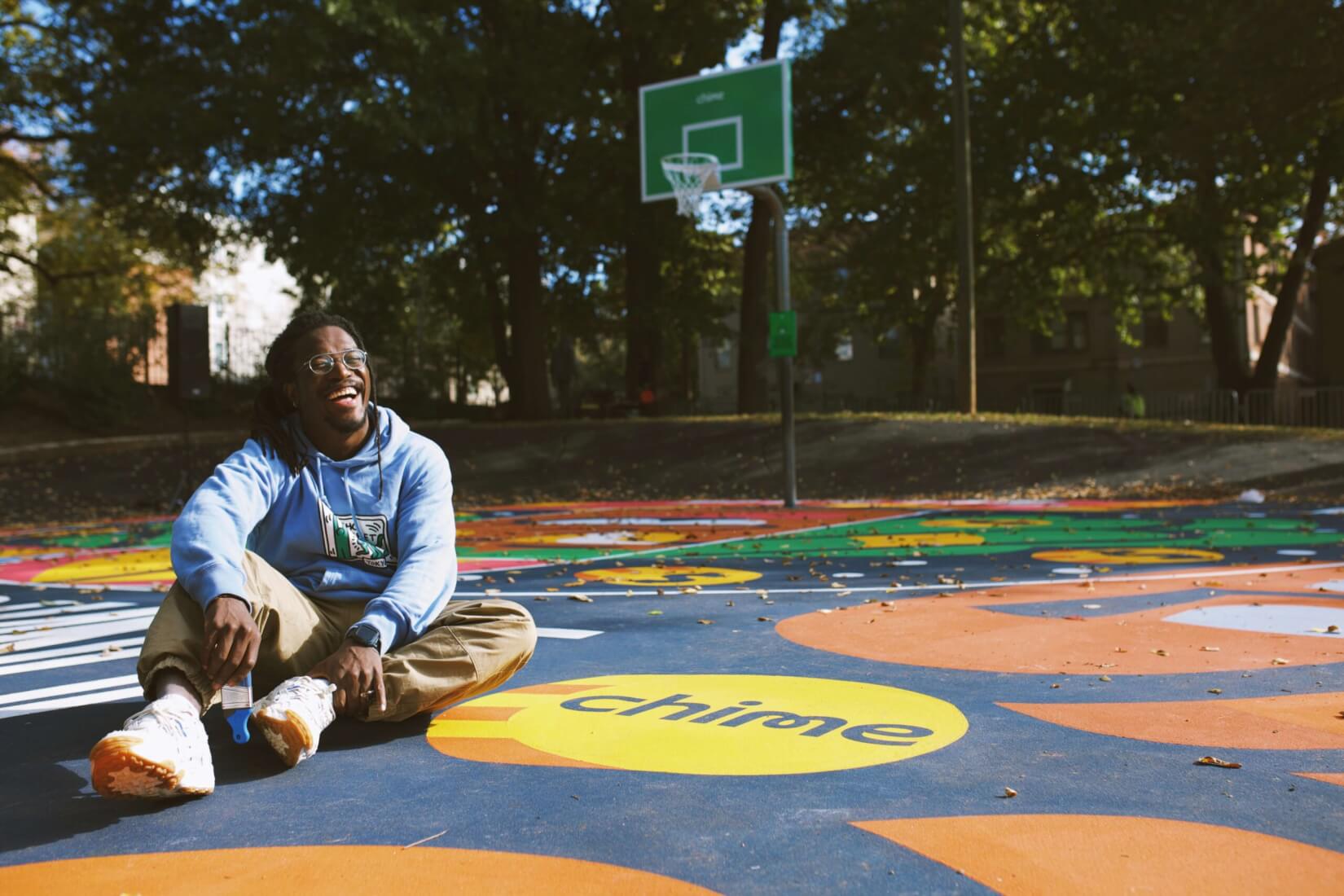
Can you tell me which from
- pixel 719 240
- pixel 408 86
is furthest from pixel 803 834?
pixel 719 240

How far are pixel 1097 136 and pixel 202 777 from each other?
25965 mm

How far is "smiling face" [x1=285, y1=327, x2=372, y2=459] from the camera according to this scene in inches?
145

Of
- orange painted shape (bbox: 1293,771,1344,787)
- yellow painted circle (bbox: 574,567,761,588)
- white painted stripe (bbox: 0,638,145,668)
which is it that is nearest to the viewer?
orange painted shape (bbox: 1293,771,1344,787)

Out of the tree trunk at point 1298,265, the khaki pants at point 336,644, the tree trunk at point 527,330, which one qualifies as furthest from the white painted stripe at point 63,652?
the tree trunk at point 1298,265

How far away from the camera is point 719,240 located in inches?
1174

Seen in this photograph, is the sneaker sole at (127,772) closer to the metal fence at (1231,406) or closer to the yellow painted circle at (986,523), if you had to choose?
the yellow painted circle at (986,523)

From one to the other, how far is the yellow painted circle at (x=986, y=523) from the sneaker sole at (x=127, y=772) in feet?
31.5

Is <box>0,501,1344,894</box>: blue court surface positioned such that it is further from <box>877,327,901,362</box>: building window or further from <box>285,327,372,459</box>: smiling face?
<box>877,327,901,362</box>: building window

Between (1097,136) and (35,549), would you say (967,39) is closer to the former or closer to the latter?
(1097,136)

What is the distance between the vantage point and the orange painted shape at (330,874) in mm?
2385

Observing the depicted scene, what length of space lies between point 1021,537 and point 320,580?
7.96m

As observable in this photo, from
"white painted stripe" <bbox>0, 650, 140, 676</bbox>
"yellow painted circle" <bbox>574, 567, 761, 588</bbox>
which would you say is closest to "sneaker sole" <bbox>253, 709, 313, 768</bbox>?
"white painted stripe" <bbox>0, 650, 140, 676</bbox>

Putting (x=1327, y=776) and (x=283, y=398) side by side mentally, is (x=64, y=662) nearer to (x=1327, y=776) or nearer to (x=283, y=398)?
(x=283, y=398)

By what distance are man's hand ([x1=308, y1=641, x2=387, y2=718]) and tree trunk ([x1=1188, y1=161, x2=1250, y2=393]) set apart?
80.4 feet
